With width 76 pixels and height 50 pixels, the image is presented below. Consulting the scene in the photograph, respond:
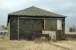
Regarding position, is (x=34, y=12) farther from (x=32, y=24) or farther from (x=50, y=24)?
(x=50, y=24)

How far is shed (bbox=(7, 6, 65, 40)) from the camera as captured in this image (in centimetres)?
4097

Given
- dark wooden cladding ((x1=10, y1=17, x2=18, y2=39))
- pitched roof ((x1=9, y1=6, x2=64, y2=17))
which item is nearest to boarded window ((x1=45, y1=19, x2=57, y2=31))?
pitched roof ((x1=9, y1=6, x2=64, y2=17))

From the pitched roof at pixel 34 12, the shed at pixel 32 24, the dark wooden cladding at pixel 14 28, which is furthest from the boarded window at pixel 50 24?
the dark wooden cladding at pixel 14 28

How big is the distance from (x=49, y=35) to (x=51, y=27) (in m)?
2.79

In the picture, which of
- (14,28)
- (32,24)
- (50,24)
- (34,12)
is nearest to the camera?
(14,28)

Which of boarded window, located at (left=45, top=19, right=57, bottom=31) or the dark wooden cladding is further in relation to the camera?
boarded window, located at (left=45, top=19, right=57, bottom=31)

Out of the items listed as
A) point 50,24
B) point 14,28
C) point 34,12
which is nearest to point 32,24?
point 34,12

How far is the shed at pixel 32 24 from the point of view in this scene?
134 feet

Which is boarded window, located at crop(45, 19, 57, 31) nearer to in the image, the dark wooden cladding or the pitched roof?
the pitched roof

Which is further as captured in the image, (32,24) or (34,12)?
(34,12)

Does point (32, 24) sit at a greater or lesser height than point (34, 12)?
lesser

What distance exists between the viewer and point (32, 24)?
4122 cm

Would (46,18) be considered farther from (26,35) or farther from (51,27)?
(26,35)

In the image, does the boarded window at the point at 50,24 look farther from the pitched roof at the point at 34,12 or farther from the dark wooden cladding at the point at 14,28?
the dark wooden cladding at the point at 14,28
